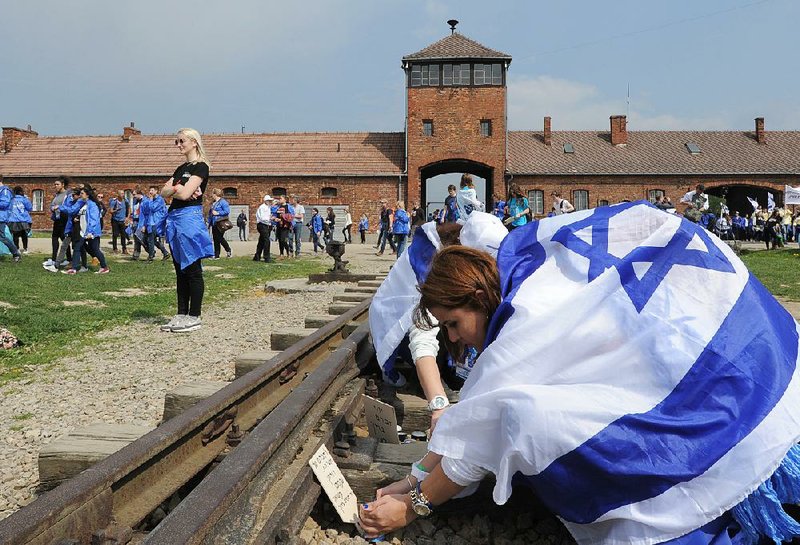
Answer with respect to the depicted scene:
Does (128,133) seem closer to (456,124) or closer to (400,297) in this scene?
(456,124)

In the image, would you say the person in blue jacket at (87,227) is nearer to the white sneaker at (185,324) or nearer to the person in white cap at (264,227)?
the person in white cap at (264,227)

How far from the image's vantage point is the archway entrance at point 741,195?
38594mm

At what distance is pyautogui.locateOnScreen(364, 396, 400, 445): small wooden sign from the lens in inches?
106

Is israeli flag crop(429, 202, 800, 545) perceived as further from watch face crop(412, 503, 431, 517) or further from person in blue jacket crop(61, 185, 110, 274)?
person in blue jacket crop(61, 185, 110, 274)

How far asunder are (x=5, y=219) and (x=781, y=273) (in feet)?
56.3

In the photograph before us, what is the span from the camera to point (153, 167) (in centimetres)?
3691

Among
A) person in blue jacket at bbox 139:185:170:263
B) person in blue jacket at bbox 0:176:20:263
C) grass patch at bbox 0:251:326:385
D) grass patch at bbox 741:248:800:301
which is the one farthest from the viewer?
person in blue jacket at bbox 139:185:170:263

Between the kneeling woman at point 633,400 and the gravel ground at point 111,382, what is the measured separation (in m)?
1.92

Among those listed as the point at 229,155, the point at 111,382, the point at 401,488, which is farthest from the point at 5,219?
the point at 229,155

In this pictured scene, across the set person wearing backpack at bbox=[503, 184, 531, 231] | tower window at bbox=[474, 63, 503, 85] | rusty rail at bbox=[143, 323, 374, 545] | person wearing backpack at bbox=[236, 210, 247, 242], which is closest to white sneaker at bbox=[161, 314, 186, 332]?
rusty rail at bbox=[143, 323, 374, 545]

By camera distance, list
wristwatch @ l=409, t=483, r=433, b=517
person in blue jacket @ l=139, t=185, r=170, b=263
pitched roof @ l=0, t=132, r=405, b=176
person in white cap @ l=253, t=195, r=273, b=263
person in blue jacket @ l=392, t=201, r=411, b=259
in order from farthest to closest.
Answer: pitched roof @ l=0, t=132, r=405, b=176
person in blue jacket @ l=392, t=201, r=411, b=259
person in white cap @ l=253, t=195, r=273, b=263
person in blue jacket @ l=139, t=185, r=170, b=263
wristwatch @ l=409, t=483, r=433, b=517

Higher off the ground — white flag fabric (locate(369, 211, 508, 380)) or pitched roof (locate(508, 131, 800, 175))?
pitched roof (locate(508, 131, 800, 175))

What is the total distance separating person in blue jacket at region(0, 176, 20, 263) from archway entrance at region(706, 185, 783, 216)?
3698 centimetres

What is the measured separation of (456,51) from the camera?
3350cm
